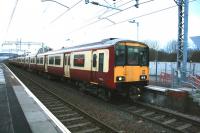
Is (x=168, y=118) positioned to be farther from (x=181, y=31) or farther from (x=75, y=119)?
(x=181, y=31)

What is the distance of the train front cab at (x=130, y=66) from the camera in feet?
38.3

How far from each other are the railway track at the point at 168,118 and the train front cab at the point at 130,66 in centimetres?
106

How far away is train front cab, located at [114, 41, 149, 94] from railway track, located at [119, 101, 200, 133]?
41.7 inches

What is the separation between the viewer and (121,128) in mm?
8391

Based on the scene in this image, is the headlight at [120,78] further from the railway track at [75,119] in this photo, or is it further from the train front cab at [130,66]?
the railway track at [75,119]

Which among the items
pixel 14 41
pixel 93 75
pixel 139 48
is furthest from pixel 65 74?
pixel 14 41

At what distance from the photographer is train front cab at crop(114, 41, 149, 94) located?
38.3ft

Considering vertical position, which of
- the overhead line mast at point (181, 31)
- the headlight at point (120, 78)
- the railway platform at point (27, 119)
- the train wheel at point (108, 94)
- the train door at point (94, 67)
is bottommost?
the railway platform at point (27, 119)

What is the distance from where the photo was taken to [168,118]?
31.9 ft

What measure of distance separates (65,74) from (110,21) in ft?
24.2

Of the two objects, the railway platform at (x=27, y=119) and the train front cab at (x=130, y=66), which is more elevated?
the train front cab at (x=130, y=66)

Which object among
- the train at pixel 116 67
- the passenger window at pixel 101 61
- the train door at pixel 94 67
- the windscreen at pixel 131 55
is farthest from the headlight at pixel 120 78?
the train door at pixel 94 67

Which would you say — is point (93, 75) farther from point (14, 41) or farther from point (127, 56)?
point (14, 41)

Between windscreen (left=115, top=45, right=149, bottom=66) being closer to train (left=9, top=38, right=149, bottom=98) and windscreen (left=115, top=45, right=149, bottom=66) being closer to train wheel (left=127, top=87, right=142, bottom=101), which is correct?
train (left=9, top=38, right=149, bottom=98)
